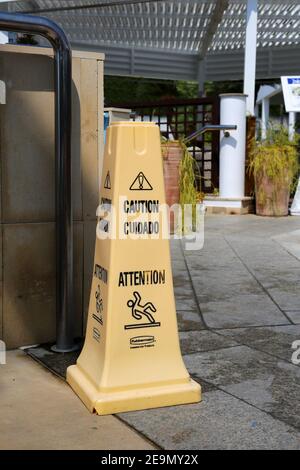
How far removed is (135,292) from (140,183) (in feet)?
1.76

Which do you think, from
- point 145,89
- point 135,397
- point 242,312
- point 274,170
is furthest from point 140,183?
point 145,89

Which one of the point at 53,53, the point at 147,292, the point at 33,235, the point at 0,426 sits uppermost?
the point at 53,53

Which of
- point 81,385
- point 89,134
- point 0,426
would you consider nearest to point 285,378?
point 81,385

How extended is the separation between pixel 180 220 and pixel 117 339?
5.18 m

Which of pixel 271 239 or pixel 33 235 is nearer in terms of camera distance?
pixel 33 235

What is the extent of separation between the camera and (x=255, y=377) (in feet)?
10.9

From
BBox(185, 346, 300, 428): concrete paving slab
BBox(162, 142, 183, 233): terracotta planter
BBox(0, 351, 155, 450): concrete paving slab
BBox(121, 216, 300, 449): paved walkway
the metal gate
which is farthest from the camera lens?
the metal gate

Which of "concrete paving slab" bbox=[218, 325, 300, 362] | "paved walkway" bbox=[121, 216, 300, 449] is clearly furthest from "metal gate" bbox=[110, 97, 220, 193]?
"concrete paving slab" bbox=[218, 325, 300, 362]

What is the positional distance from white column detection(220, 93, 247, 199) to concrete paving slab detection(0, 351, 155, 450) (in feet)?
23.7

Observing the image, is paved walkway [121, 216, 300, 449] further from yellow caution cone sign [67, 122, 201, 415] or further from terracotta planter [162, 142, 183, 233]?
terracotta planter [162, 142, 183, 233]

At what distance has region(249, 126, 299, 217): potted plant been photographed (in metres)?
9.43

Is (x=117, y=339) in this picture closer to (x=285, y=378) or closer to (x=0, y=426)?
(x=0, y=426)

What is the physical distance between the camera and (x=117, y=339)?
2949 mm

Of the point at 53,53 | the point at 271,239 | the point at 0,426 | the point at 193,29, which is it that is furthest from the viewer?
the point at 193,29
